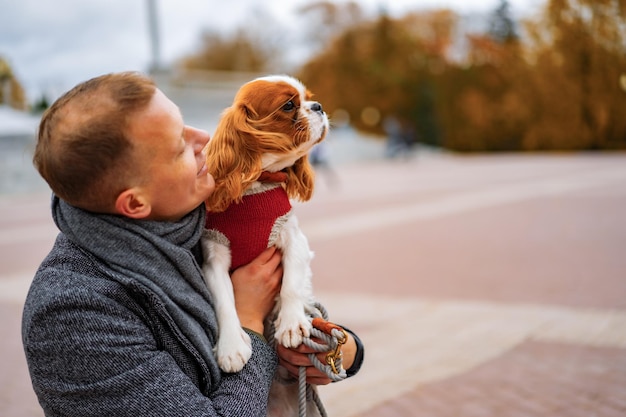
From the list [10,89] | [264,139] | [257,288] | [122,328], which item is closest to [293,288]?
[257,288]

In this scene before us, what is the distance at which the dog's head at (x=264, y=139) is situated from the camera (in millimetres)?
1983

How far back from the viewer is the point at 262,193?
81.4 inches

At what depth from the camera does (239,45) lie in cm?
5056

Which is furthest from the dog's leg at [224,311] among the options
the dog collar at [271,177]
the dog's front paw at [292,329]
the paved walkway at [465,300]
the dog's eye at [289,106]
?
the paved walkway at [465,300]

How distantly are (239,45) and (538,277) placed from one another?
150 ft

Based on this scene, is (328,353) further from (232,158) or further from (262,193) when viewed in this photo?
(232,158)

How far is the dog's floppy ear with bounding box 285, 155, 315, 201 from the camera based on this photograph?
2.14 m

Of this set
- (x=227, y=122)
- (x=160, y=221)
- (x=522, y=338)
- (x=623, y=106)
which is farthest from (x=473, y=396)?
(x=623, y=106)

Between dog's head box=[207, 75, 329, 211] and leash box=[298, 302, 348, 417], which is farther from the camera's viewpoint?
dog's head box=[207, 75, 329, 211]

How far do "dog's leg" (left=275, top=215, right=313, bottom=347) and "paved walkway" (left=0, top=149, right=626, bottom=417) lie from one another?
2.04 meters

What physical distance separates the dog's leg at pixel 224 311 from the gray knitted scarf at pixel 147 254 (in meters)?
0.08

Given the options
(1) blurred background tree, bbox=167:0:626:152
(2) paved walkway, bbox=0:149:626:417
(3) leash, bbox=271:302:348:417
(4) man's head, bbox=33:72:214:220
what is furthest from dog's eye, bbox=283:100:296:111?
(1) blurred background tree, bbox=167:0:626:152

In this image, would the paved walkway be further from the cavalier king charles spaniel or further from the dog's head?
the dog's head

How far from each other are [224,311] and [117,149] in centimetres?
61
